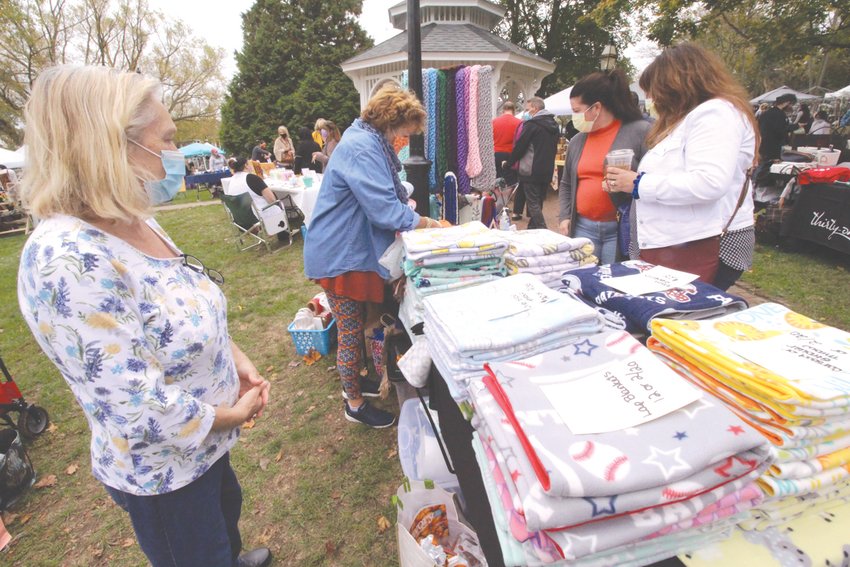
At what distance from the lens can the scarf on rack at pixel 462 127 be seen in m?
3.24

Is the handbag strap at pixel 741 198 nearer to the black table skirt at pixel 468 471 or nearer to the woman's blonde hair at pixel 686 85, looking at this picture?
the woman's blonde hair at pixel 686 85

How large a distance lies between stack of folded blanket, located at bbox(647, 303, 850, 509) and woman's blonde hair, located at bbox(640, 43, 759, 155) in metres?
1.19

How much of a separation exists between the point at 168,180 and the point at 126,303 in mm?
453

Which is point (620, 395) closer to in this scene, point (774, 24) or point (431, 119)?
point (431, 119)

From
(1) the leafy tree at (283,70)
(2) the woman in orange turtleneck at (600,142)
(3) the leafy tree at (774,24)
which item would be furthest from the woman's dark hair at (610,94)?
(1) the leafy tree at (283,70)

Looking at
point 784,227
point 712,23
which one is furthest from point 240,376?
point 712,23

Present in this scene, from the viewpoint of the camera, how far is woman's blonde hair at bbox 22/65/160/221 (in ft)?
3.26

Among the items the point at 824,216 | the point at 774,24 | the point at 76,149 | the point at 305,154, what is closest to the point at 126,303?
the point at 76,149

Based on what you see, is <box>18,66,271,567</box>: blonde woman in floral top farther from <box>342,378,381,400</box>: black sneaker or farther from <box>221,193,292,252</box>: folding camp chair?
<box>221,193,292,252</box>: folding camp chair

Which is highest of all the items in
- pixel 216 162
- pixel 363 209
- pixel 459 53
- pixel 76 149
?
pixel 459 53

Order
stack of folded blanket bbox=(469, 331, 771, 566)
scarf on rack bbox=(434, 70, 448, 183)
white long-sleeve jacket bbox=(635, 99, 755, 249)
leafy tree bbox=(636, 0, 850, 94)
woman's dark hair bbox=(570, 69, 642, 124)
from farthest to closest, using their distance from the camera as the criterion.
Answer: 1. leafy tree bbox=(636, 0, 850, 94)
2. scarf on rack bbox=(434, 70, 448, 183)
3. woman's dark hair bbox=(570, 69, 642, 124)
4. white long-sleeve jacket bbox=(635, 99, 755, 249)
5. stack of folded blanket bbox=(469, 331, 771, 566)

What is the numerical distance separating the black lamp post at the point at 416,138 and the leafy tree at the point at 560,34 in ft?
75.4

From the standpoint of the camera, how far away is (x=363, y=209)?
86.1 inches

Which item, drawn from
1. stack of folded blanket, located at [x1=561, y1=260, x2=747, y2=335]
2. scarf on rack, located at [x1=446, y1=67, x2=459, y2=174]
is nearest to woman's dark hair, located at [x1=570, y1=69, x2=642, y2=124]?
scarf on rack, located at [x1=446, y1=67, x2=459, y2=174]
